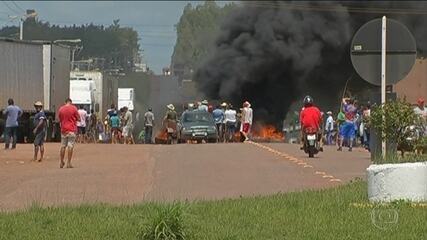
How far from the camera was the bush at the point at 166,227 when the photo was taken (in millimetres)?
8109

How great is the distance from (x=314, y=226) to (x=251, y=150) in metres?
16.0

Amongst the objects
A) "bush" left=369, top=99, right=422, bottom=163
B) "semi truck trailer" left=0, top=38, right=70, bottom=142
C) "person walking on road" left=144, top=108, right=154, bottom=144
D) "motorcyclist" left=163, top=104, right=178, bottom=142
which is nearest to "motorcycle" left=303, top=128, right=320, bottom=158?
"bush" left=369, top=99, right=422, bottom=163

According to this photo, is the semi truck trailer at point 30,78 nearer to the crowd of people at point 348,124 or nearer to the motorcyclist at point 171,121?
the motorcyclist at point 171,121

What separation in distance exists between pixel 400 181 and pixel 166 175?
23.7ft

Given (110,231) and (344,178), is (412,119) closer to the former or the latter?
(344,178)

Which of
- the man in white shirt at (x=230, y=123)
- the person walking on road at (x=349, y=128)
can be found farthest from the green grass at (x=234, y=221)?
the man in white shirt at (x=230, y=123)

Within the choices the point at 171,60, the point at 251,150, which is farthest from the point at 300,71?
the point at 171,60

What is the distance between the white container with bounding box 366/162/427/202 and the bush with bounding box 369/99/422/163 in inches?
152

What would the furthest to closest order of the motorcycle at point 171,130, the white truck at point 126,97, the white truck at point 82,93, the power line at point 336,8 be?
the white truck at point 126,97, the white truck at point 82,93, the power line at point 336,8, the motorcycle at point 171,130

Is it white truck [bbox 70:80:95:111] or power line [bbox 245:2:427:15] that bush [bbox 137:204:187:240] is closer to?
power line [bbox 245:2:427:15]

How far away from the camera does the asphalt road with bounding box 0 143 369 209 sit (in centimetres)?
1316

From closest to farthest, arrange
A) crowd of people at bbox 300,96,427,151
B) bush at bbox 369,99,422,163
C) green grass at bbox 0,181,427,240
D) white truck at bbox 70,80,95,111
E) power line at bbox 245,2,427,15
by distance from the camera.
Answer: green grass at bbox 0,181,427,240 → bush at bbox 369,99,422,163 → crowd of people at bbox 300,96,427,151 → power line at bbox 245,2,427,15 → white truck at bbox 70,80,95,111

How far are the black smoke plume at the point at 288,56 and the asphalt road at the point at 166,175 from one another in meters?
19.6

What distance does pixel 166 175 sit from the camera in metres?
16.9
